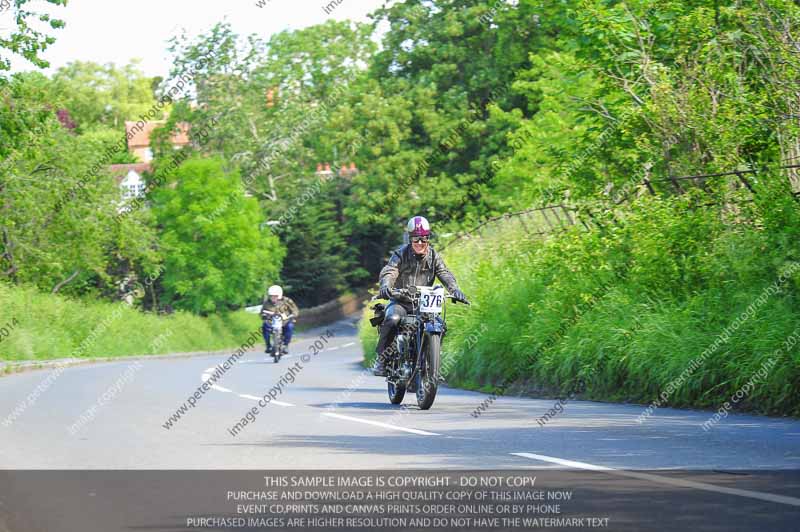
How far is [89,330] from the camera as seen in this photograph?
153 ft

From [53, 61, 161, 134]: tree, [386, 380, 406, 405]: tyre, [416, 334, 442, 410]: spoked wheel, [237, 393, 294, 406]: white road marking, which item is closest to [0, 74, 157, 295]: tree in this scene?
[237, 393, 294, 406]: white road marking

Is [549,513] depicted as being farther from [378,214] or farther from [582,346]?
[378,214]

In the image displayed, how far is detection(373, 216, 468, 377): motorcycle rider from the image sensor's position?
1571 centimetres

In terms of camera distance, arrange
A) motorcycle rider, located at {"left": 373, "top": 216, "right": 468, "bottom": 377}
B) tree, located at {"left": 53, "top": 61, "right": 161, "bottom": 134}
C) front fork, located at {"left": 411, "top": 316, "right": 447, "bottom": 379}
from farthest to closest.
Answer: tree, located at {"left": 53, "top": 61, "right": 161, "bottom": 134}
motorcycle rider, located at {"left": 373, "top": 216, "right": 468, "bottom": 377}
front fork, located at {"left": 411, "top": 316, "right": 447, "bottom": 379}

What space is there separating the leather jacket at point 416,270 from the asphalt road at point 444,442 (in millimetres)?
1451

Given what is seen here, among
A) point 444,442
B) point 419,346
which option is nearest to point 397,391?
point 419,346

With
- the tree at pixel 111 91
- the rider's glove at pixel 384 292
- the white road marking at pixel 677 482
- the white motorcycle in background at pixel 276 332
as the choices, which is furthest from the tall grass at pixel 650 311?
the tree at pixel 111 91

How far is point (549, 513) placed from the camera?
7.31 metres

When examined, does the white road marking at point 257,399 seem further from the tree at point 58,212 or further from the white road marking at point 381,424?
the tree at point 58,212

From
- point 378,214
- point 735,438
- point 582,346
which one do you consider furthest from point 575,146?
point 378,214

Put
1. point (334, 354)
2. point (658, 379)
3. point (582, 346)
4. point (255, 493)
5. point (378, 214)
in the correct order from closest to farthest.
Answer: point (255, 493)
point (658, 379)
point (582, 346)
point (334, 354)
point (378, 214)

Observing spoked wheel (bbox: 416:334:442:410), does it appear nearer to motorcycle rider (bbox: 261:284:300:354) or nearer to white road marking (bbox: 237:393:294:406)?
white road marking (bbox: 237:393:294:406)

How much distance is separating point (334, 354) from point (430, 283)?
30.3 m

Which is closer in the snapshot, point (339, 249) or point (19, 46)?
point (19, 46)
